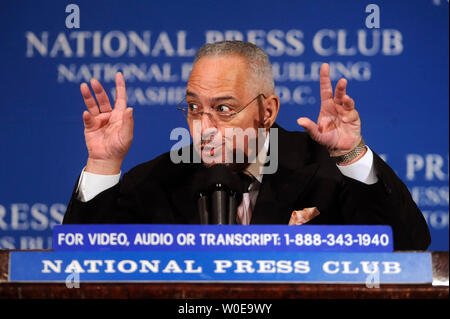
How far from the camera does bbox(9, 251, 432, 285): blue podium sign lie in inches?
77.4

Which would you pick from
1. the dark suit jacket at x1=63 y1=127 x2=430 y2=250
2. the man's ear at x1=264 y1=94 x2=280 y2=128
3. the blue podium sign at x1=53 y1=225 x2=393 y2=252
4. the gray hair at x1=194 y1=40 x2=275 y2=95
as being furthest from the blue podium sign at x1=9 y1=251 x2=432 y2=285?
the gray hair at x1=194 y1=40 x2=275 y2=95

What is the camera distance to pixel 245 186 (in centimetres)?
244

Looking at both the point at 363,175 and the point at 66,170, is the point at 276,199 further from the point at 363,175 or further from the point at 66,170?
the point at 66,170

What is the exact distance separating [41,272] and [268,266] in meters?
0.73

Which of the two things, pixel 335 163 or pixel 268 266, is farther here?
pixel 335 163

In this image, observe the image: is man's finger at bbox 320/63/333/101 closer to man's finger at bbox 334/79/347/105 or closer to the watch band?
man's finger at bbox 334/79/347/105

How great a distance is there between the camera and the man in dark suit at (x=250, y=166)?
91.8 inches

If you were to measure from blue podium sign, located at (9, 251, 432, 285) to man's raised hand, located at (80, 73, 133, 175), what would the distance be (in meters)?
0.51

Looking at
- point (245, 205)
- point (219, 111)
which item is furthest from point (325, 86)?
point (245, 205)

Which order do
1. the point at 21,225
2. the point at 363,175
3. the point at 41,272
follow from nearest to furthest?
1. the point at 41,272
2. the point at 363,175
3. the point at 21,225

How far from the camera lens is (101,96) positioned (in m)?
2.40

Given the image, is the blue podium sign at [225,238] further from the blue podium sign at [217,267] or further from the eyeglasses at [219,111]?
the eyeglasses at [219,111]
